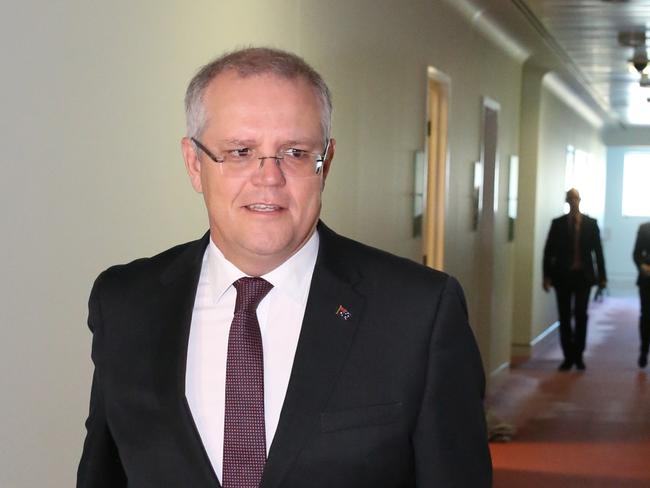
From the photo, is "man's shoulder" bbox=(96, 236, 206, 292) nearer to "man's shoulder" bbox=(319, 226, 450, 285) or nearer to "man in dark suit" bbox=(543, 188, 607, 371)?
"man's shoulder" bbox=(319, 226, 450, 285)

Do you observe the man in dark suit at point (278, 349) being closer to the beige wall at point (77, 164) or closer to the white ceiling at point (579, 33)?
the beige wall at point (77, 164)

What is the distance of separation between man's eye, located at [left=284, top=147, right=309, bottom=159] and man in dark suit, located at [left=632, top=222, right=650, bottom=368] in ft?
30.1

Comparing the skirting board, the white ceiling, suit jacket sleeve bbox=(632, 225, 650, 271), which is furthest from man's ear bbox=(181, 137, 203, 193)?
the skirting board

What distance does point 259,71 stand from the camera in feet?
5.37

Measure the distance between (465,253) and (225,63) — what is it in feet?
22.1

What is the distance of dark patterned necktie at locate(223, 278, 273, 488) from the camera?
1.61 metres

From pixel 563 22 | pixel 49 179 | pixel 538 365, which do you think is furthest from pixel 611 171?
pixel 49 179

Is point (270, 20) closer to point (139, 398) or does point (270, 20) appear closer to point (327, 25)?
point (327, 25)

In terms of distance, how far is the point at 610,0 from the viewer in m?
6.86

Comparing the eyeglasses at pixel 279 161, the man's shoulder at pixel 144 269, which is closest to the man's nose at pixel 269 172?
the eyeglasses at pixel 279 161

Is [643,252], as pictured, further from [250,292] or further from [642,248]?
[250,292]

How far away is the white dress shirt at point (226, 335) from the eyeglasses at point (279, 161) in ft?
0.55

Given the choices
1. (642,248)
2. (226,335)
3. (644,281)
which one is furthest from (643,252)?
(226,335)

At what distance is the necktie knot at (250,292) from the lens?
1.71m
